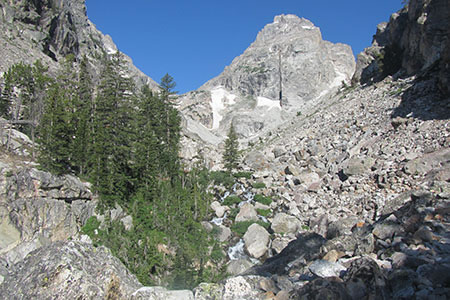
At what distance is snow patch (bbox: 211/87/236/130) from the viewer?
12208cm

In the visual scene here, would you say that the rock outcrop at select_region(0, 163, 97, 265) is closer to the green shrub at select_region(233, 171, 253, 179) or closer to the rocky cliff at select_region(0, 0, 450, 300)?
the rocky cliff at select_region(0, 0, 450, 300)

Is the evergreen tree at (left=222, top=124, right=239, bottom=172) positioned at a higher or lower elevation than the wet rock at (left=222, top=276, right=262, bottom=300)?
higher

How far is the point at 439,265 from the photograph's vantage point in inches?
202

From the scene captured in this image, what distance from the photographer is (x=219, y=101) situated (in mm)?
129750

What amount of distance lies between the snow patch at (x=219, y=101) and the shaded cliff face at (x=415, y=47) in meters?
72.1

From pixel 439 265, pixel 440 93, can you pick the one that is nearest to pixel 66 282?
pixel 439 265

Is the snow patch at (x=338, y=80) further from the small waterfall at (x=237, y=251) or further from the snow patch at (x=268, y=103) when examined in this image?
the small waterfall at (x=237, y=251)

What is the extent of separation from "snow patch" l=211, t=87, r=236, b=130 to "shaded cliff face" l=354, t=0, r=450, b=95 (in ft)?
237

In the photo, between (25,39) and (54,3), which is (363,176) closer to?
(25,39)

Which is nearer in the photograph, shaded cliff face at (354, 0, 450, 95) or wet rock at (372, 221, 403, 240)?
wet rock at (372, 221, 403, 240)

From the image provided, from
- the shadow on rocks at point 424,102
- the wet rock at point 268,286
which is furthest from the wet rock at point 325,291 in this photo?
the shadow on rocks at point 424,102

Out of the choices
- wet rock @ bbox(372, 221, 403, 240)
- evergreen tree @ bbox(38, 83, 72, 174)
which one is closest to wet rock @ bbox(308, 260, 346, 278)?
wet rock @ bbox(372, 221, 403, 240)

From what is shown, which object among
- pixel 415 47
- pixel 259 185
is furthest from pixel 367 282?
pixel 415 47

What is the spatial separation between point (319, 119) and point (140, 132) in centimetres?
2694
